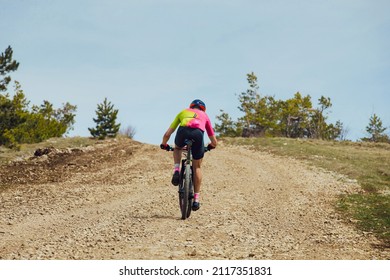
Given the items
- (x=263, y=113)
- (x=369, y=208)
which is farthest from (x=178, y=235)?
(x=263, y=113)

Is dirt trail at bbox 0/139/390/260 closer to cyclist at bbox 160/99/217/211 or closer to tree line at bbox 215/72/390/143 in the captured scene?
cyclist at bbox 160/99/217/211

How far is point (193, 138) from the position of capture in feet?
33.0

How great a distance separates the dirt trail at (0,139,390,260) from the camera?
8.38 metres

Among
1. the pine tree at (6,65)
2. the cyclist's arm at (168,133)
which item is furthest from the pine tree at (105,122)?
the cyclist's arm at (168,133)

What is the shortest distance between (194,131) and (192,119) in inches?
10.7

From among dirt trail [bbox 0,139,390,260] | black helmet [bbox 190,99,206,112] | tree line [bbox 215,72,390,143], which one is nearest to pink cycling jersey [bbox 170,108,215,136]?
black helmet [bbox 190,99,206,112]

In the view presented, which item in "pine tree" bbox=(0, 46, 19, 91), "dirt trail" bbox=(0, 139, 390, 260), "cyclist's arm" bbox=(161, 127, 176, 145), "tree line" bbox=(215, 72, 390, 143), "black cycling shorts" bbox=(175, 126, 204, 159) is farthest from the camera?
"tree line" bbox=(215, 72, 390, 143)

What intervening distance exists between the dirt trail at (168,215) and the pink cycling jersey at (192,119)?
2.24 meters

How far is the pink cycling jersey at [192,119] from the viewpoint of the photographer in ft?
32.8

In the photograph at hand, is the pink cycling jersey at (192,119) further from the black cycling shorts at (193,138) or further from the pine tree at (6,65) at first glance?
the pine tree at (6,65)

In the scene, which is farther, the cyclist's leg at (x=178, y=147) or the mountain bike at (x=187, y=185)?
the mountain bike at (x=187, y=185)

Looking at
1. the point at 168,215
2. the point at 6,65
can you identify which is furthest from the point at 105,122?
the point at 168,215

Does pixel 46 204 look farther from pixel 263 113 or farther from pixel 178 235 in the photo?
pixel 263 113

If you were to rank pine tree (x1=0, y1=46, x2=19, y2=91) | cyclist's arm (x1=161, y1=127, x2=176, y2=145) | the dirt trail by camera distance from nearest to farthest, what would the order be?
1. the dirt trail
2. cyclist's arm (x1=161, y1=127, x2=176, y2=145)
3. pine tree (x1=0, y1=46, x2=19, y2=91)
